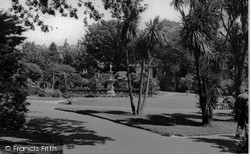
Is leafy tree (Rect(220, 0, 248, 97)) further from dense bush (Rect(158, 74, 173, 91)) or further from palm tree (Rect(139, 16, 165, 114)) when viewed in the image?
dense bush (Rect(158, 74, 173, 91))

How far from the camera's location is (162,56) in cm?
2498

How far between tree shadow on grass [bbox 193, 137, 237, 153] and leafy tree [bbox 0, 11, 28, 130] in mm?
7303

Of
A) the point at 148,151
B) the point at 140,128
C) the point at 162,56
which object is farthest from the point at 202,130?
the point at 162,56

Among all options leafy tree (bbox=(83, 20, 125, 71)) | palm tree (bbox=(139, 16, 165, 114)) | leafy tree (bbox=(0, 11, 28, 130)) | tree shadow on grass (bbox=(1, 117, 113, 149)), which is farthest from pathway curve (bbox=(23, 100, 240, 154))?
leafy tree (bbox=(83, 20, 125, 71))

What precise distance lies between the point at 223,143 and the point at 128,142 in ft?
11.3

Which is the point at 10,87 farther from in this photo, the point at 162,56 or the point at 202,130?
the point at 162,56

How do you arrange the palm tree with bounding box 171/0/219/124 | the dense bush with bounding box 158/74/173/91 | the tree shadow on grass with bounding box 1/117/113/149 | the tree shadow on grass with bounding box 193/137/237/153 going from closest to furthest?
the tree shadow on grass with bounding box 193/137/237/153 → the tree shadow on grass with bounding box 1/117/113/149 → the palm tree with bounding box 171/0/219/124 → the dense bush with bounding box 158/74/173/91

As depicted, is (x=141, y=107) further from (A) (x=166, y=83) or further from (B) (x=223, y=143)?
(A) (x=166, y=83)

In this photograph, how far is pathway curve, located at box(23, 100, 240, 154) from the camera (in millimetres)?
9828

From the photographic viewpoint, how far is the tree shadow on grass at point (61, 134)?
10.8 meters

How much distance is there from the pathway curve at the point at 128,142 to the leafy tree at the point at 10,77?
1944 millimetres

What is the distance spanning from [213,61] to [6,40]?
33.4 feet

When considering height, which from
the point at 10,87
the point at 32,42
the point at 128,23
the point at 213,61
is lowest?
the point at 10,87

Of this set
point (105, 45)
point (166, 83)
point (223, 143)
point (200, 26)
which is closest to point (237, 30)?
point (200, 26)
